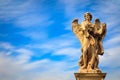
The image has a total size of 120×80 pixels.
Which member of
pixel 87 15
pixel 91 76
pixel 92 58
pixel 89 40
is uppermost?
pixel 87 15

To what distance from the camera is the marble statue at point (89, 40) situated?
20984 millimetres

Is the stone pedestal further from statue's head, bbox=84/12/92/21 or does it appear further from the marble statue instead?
statue's head, bbox=84/12/92/21

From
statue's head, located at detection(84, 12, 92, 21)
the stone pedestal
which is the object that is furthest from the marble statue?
the stone pedestal

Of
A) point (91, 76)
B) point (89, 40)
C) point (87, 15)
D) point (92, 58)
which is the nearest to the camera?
point (91, 76)

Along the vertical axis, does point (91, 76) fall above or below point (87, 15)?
below

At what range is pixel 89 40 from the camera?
21.4 meters

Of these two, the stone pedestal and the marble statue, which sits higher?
the marble statue

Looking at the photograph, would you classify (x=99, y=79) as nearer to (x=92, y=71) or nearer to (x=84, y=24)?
(x=92, y=71)

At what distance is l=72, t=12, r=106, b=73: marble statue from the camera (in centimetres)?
2098

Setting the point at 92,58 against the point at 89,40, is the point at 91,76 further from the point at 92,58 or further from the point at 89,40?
the point at 89,40

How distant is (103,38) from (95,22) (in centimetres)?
102

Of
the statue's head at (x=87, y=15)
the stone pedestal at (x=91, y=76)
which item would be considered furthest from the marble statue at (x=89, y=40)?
the stone pedestal at (x=91, y=76)

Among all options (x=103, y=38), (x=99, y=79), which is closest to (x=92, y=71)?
(x=99, y=79)

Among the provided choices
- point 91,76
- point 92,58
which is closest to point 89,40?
point 92,58
